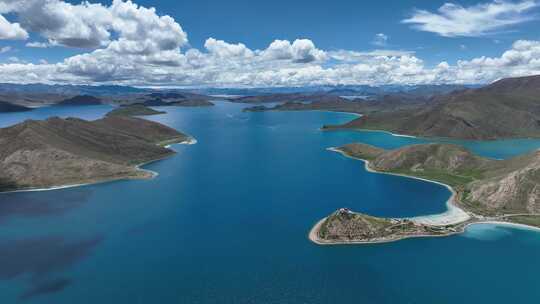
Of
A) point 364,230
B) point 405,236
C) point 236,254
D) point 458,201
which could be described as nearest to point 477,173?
point 458,201

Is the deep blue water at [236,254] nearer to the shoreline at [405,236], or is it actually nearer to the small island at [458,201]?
the shoreline at [405,236]

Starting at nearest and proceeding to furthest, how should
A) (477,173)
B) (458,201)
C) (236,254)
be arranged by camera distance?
1. (236,254)
2. (458,201)
3. (477,173)

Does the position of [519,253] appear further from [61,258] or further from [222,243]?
[61,258]

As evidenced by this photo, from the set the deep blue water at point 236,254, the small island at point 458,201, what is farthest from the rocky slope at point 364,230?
the deep blue water at point 236,254

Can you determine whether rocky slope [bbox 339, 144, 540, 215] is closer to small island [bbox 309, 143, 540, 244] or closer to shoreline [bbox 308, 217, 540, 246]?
small island [bbox 309, 143, 540, 244]

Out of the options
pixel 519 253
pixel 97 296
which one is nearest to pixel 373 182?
pixel 519 253

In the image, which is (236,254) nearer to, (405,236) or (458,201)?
(405,236)
